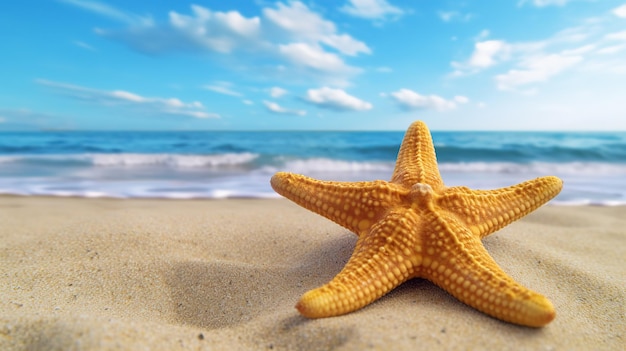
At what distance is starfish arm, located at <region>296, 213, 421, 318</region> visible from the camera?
6.04ft

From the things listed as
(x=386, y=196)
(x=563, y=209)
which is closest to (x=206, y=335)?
(x=386, y=196)

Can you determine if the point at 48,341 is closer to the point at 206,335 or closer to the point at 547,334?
the point at 206,335

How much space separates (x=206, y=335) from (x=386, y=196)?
1.36m

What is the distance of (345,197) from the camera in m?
2.53

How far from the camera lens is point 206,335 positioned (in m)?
1.94

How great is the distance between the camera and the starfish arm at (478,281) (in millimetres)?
1746

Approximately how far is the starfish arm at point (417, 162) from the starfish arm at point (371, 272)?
1.36 ft

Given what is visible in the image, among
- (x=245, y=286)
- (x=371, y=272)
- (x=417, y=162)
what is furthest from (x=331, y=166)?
(x=371, y=272)

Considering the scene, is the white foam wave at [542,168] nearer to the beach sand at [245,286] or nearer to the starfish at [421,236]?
the beach sand at [245,286]

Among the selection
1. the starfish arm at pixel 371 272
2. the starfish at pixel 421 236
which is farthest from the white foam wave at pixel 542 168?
the starfish arm at pixel 371 272

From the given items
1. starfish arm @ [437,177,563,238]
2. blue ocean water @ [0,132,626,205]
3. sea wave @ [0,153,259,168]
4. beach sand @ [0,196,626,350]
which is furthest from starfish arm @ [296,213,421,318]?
sea wave @ [0,153,259,168]

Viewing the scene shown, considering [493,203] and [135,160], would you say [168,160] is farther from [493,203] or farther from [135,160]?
[493,203]

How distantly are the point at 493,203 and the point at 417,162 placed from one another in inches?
24.4

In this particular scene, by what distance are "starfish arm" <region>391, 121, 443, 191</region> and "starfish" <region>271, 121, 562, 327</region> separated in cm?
1
